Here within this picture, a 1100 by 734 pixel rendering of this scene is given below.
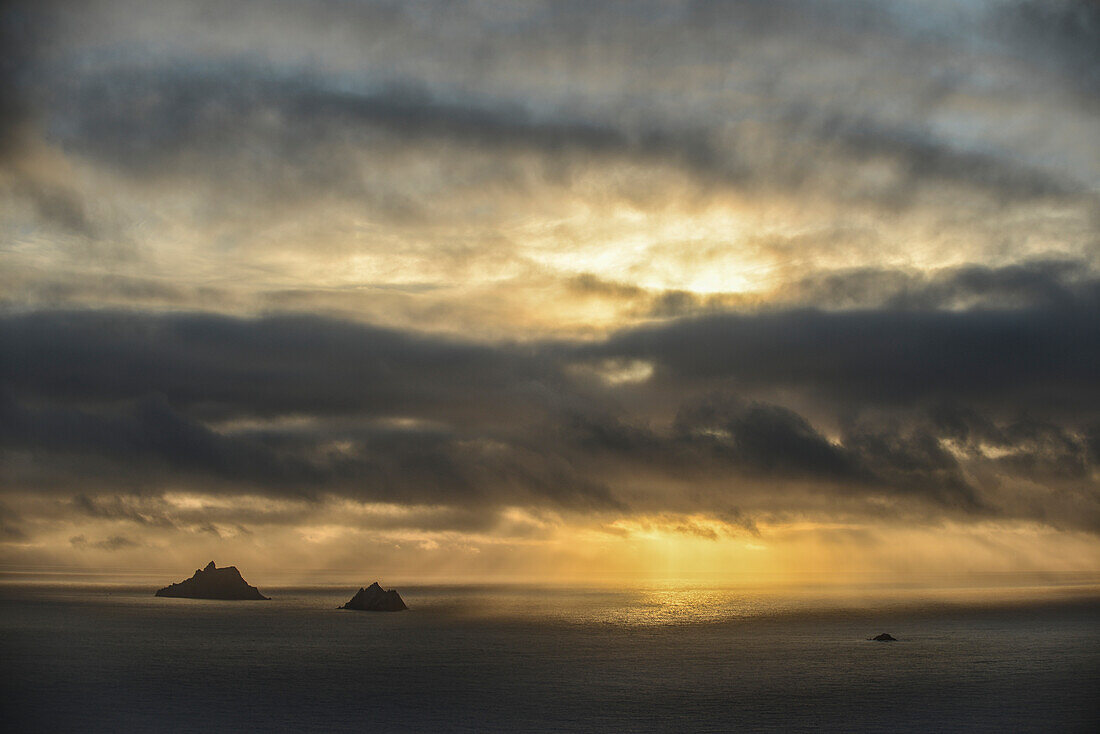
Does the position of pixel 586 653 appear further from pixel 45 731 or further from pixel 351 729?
pixel 45 731

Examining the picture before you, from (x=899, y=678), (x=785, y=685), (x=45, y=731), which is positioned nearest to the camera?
(x=45, y=731)

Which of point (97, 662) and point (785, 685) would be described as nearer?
point (785, 685)

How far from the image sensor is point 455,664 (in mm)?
148625

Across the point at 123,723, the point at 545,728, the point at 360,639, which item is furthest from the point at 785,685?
the point at 360,639

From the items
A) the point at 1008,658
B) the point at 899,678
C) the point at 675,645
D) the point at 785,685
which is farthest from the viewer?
the point at 675,645

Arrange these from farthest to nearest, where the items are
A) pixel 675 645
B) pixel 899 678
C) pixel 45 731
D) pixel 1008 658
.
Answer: pixel 675 645 < pixel 1008 658 < pixel 899 678 < pixel 45 731

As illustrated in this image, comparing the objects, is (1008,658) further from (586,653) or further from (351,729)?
(351,729)

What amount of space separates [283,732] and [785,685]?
7245cm

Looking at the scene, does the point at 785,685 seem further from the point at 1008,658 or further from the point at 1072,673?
the point at 1008,658

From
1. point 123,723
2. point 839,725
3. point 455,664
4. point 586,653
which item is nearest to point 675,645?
point 586,653

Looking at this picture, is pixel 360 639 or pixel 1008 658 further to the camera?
pixel 360 639

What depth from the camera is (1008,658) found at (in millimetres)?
163125

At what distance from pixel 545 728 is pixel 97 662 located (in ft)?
310

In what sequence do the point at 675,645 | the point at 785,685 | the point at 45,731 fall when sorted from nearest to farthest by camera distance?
the point at 45,731 < the point at 785,685 < the point at 675,645
